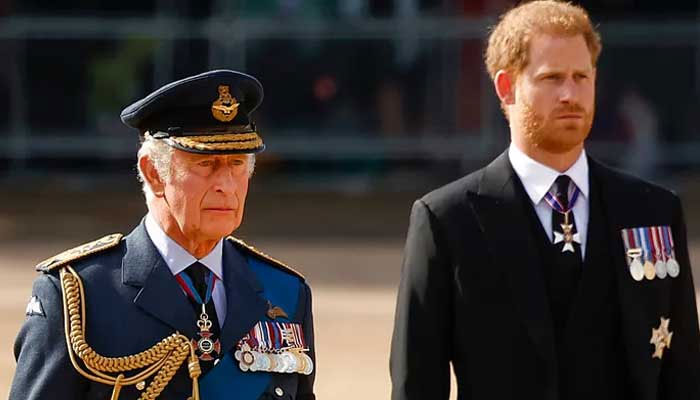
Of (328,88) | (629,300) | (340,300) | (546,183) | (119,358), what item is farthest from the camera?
(328,88)

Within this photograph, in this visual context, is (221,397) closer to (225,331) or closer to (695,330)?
(225,331)

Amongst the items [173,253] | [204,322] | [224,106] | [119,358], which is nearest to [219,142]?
[224,106]

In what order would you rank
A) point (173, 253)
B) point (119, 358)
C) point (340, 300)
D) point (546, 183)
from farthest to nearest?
point (340, 300) < point (546, 183) < point (173, 253) < point (119, 358)

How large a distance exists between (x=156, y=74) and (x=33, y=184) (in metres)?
1.82

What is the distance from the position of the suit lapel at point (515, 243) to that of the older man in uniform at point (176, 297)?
2.64ft

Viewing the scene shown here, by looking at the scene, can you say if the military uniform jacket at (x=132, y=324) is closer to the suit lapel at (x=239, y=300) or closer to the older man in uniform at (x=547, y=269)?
the suit lapel at (x=239, y=300)

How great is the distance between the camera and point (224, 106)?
342 centimetres

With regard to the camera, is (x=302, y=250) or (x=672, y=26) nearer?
(x=302, y=250)

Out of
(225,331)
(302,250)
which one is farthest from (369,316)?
(225,331)

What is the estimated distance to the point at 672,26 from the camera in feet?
54.1

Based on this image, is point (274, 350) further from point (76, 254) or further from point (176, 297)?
point (76, 254)

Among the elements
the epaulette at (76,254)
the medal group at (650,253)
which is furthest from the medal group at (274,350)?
the medal group at (650,253)

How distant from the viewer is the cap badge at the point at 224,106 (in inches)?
134

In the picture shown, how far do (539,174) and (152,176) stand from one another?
1274 mm
